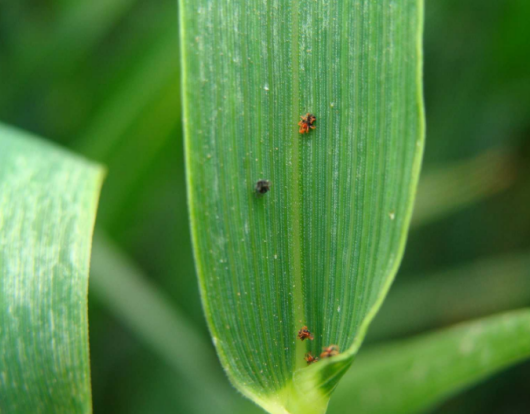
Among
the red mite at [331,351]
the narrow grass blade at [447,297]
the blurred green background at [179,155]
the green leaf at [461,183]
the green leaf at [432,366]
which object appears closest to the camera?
the red mite at [331,351]

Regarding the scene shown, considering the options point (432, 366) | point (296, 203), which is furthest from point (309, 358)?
point (432, 366)

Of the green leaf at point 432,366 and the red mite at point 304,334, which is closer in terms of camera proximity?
the red mite at point 304,334

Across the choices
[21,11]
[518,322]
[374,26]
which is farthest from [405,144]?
[21,11]

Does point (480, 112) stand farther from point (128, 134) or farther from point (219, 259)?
point (219, 259)

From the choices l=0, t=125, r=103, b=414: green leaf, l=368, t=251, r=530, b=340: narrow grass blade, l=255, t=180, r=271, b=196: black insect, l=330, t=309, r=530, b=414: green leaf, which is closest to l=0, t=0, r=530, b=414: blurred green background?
l=368, t=251, r=530, b=340: narrow grass blade

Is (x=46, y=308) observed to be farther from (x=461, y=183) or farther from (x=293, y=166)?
(x=461, y=183)

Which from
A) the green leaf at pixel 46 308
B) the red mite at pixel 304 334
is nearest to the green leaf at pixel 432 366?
the red mite at pixel 304 334

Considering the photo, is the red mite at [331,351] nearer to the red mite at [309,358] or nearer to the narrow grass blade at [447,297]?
the red mite at [309,358]
